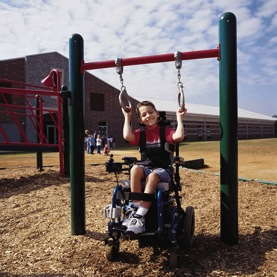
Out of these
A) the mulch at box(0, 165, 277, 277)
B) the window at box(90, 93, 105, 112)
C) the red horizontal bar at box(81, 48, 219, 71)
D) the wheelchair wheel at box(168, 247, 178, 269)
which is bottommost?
the mulch at box(0, 165, 277, 277)

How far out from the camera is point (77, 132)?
300 cm

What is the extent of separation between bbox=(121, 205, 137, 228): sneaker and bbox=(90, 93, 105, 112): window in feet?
83.1

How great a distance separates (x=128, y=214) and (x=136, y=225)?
0.91 feet

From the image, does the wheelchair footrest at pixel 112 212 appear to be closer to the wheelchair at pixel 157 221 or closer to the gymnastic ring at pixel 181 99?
the wheelchair at pixel 157 221

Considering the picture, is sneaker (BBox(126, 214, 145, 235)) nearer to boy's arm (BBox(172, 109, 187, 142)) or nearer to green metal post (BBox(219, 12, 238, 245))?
boy's arm (BBox(172, 109, 187, 142))

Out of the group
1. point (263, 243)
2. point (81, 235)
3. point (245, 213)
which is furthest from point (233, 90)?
point (81, 235)

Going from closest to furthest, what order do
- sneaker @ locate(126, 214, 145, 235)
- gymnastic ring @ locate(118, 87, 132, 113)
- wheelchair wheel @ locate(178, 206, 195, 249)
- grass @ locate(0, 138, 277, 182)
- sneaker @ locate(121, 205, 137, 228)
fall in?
sneaker @ locate(126, 214, 145, 235) → sneaker @ locate(121, 205, 137, 228) → wheelchair wheel @ locate(178, 206, 195, 249) → gymnastic ring @ locate(118, 87, 132, 113) → grass @ locate(0, 138, 277, 182)

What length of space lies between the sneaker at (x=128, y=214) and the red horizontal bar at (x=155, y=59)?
140 cm

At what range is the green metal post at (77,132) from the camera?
2.96 metres

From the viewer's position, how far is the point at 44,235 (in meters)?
3.19

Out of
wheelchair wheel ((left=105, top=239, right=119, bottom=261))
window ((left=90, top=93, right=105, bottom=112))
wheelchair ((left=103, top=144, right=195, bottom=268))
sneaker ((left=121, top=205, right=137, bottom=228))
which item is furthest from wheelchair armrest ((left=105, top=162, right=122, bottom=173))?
window ((left=90, top=93, right=105, bottom=112))

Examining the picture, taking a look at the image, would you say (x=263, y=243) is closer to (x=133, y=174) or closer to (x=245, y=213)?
(x=245, y=213)

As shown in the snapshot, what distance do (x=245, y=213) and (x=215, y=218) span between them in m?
0.47

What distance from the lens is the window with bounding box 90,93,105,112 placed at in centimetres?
2739
